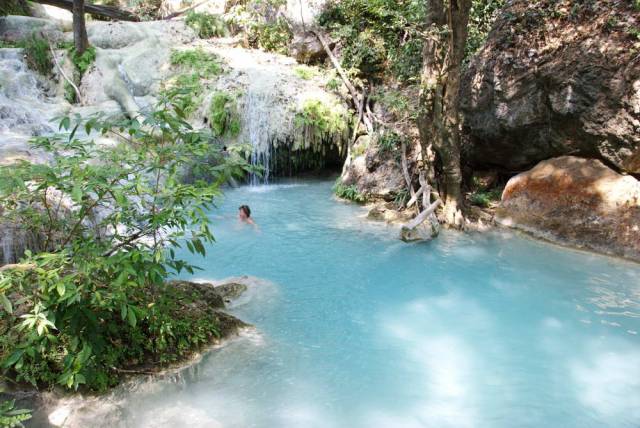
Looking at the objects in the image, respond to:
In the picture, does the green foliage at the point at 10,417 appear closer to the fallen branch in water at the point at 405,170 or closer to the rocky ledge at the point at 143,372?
the rocky ledge at the point at 143,372

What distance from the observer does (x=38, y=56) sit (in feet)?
34.4

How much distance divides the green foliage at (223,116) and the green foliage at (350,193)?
253 centimetres

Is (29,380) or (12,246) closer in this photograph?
(29,380)

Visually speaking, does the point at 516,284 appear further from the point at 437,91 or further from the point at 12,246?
the point at 12,246

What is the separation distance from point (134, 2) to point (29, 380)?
1493 cm

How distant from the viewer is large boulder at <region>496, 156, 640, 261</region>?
253 inches

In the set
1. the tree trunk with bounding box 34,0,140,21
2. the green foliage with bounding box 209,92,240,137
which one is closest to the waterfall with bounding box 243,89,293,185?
the green foliage with bounding box 209,92,240,137

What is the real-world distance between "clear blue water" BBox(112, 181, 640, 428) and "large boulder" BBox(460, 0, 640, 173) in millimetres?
1679

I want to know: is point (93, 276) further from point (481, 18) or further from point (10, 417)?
point (481, 18)

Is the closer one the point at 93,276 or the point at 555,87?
the point at 93,276

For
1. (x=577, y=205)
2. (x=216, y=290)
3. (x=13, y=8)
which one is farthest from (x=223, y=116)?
(x=13, y=8)

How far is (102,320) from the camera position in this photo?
11.0 feet

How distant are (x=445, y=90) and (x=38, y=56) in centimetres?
888

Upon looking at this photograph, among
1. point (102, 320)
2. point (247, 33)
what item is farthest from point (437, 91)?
point (247, 33)
